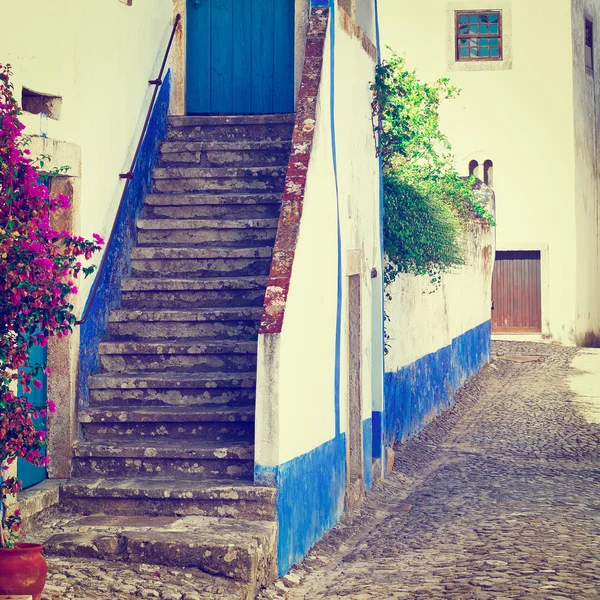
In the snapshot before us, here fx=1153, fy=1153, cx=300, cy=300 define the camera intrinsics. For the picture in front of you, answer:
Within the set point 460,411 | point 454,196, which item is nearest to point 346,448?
point 460,411

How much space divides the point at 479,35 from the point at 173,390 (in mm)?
19200

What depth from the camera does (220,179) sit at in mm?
10453

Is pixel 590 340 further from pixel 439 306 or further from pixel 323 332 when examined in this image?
pixel 323 332

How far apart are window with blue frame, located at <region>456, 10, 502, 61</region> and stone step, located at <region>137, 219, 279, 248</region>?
1745cm

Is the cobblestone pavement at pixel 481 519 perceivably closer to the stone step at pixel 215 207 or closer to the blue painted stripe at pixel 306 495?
the blue painted stripe at pixel 306 495

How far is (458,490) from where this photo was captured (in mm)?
10977

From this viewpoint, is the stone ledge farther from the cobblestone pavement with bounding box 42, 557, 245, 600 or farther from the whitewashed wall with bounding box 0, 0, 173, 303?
the whitewashed wall with bounding box 0, 0, 173, 303

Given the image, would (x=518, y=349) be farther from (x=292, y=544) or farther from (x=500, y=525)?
(x=292, y=544)

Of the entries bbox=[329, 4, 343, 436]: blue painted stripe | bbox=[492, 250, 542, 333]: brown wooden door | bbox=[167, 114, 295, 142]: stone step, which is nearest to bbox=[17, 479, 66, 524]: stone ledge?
bbox=[329, 4, 343, 436]: blue painted stripe

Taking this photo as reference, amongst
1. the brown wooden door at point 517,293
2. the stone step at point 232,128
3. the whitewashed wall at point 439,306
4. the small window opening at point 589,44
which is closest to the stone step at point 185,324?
the stone step at point 232,128

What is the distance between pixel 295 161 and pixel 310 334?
1.31m

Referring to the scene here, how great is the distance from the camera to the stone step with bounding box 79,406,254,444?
843cm

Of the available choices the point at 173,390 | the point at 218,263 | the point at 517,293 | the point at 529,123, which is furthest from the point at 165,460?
the point at 529,123

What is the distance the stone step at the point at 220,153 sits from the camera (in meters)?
10.7
